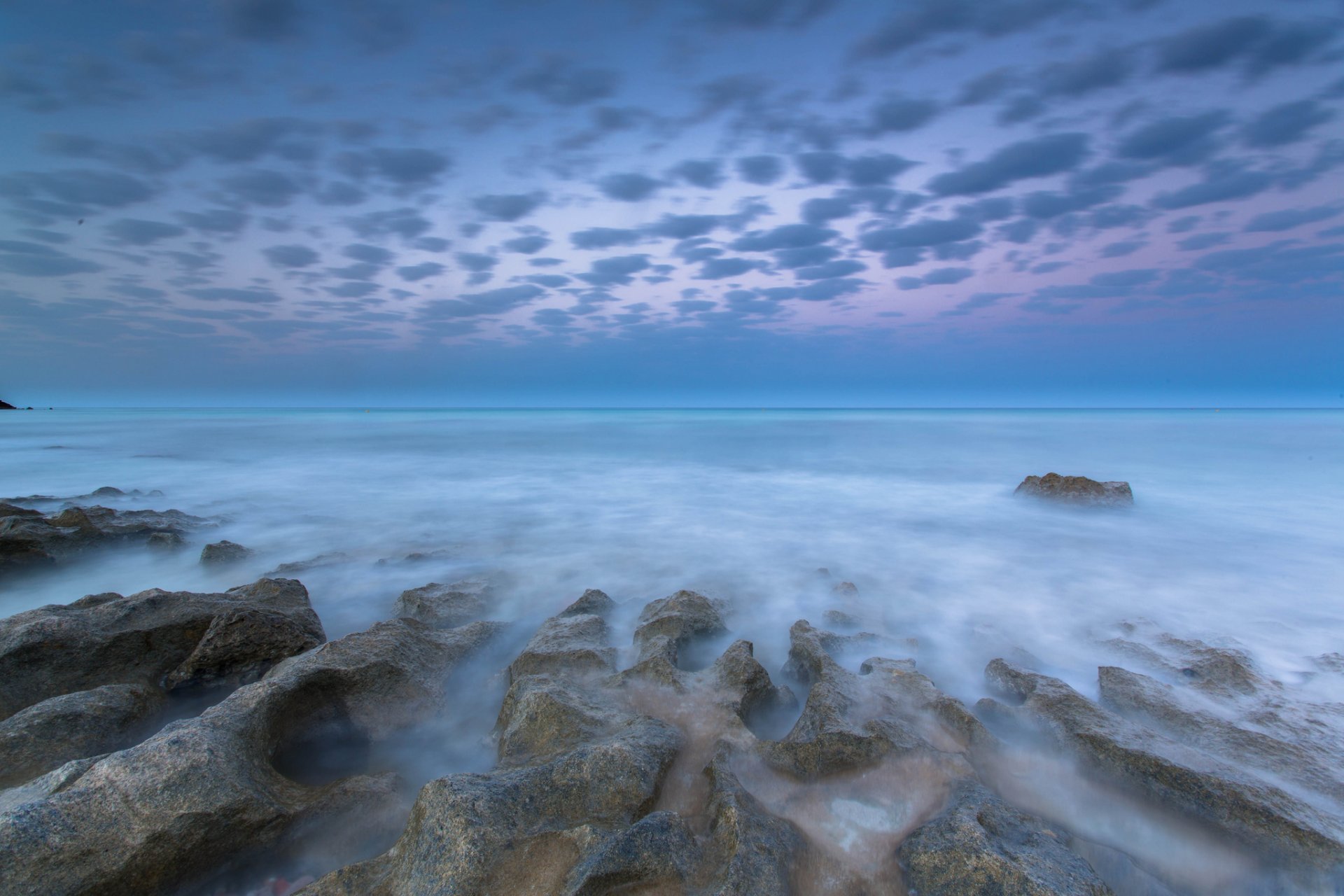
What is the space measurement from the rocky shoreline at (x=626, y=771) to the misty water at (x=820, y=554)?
0.15 meters

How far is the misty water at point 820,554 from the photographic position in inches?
163

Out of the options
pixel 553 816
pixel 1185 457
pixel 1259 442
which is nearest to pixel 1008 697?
pixel 553 816

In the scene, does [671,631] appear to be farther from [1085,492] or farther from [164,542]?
[1085,492]

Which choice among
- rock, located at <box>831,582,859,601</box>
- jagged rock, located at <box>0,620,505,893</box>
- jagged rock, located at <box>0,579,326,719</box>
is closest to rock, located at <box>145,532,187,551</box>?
jagged rock, located at <box>0,579,326,719</box>

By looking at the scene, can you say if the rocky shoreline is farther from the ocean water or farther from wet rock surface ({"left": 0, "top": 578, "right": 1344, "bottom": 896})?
the ocean water

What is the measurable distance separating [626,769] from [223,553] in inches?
238

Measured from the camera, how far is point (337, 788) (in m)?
2.52

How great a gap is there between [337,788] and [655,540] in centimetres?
524

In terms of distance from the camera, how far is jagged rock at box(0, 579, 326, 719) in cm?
329

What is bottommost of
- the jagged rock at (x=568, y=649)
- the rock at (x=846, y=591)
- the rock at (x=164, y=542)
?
the rock at (x=846, y=591)

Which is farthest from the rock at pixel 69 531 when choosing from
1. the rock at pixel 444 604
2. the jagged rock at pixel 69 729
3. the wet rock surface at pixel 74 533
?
the jagged rock at pixel 69 729

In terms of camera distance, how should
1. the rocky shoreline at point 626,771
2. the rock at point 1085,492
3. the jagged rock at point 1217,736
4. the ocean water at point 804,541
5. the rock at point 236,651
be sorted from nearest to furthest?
the rocky shoreline at point 626,771
the jagged rock at point 1217,736
the rock at point 236,651
the ocean water at point 804,541
the rock at point 1085,492

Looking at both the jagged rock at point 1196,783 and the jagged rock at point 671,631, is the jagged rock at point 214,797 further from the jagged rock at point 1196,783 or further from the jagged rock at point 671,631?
the jagged rock at point 1196,783

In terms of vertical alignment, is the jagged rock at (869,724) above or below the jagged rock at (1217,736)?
above
